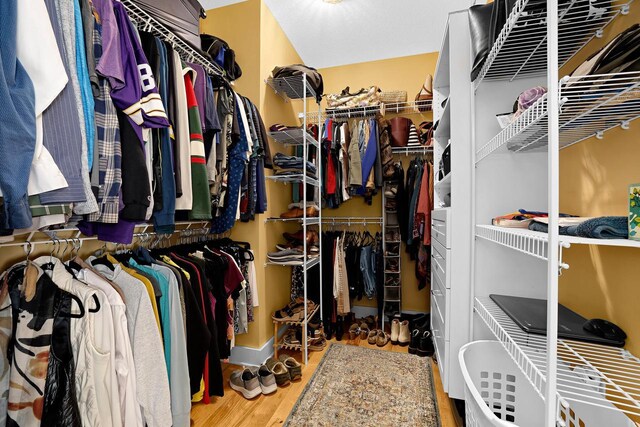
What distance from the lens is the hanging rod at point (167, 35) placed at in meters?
1.30

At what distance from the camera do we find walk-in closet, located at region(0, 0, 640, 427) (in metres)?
0.72

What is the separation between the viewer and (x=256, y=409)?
1.64m

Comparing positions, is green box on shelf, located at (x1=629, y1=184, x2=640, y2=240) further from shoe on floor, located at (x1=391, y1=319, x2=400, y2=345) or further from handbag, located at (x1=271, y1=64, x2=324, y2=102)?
shoe on floor, located at (x1=391, y1=319, x2=400, y2=345)

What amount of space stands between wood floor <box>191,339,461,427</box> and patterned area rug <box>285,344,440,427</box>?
2.1 inches

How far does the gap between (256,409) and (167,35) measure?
215 cm

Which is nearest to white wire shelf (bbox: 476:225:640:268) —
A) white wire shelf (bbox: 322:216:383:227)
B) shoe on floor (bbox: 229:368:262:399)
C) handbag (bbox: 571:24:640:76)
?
handbag (bbox: 571:24:640:76)

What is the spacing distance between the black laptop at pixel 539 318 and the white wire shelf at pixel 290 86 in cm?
189

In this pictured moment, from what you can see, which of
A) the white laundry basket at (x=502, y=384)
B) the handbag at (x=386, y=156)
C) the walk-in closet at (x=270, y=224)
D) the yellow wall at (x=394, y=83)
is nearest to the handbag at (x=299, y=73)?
the walk-in closet at (x=270, y=224)

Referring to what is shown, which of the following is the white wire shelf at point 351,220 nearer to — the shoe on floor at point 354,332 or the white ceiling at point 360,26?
the shoe on floor at point 354,332

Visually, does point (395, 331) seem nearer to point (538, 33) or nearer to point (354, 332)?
point (354, 332)

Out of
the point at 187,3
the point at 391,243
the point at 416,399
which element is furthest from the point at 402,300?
the point at 187,3

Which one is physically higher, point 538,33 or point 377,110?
point 377,110

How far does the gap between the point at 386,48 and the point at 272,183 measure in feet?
6.23

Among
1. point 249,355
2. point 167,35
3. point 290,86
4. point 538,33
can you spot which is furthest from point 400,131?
point 249,355
